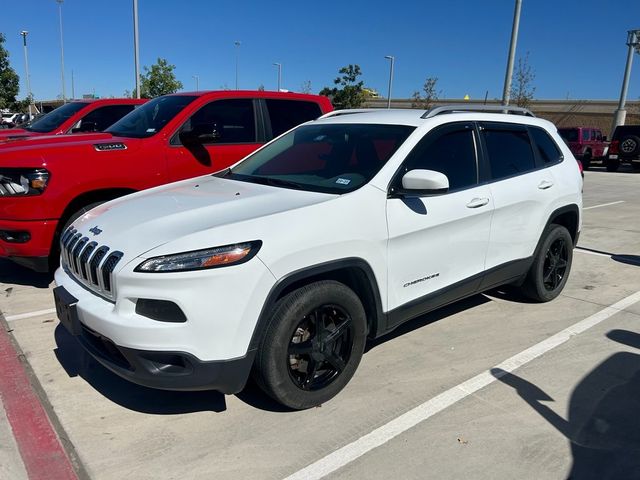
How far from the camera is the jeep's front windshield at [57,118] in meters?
8.15

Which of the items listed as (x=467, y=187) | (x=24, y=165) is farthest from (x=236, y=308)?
(x=24, y=165)

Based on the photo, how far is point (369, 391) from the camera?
3400 mm

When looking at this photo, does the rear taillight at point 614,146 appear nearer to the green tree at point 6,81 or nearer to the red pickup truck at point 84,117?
the red pickup truck at point 84,117

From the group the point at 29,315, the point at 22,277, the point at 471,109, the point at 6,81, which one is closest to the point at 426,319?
the point at 471,109

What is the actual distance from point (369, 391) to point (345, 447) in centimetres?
62

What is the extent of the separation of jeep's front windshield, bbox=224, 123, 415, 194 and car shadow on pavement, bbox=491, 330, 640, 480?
5.56 ft

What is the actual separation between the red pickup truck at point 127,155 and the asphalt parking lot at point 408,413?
0.78 meters

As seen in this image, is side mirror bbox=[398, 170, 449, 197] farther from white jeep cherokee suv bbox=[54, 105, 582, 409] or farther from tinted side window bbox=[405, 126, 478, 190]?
tinted side window bbox=[405, 126, 478, 190]

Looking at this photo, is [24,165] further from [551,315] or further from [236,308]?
[551,315]

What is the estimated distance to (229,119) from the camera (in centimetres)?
611

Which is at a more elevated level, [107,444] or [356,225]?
[356,225]

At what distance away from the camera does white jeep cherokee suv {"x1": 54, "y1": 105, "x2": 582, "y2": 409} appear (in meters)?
2.64

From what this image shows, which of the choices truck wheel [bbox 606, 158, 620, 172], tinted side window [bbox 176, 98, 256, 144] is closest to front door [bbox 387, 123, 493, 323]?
tinted side window [bbox 176, 98, 256, 144]

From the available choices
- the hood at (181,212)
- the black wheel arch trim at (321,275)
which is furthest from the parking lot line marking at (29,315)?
the black wheel arch trim at (321,275)
